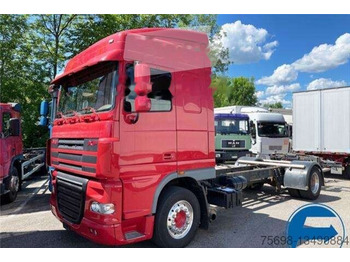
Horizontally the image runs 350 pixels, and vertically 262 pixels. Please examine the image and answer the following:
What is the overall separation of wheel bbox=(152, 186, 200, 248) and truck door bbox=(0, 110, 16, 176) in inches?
191

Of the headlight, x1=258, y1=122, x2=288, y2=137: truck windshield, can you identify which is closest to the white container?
x1=258, y1=122, x2=288, y2=137: truck windshield

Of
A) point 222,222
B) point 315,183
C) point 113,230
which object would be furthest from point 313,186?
point 113,230

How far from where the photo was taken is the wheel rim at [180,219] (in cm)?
426

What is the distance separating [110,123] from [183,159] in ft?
4.18

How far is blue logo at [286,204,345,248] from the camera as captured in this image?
474 centimetres

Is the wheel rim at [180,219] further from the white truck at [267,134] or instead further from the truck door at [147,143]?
the white truck at [267,134]

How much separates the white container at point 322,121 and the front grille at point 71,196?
9.39 m

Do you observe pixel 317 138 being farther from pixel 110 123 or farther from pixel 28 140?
pixel 28 140

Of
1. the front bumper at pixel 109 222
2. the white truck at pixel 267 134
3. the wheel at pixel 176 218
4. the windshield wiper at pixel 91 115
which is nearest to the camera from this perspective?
the front bumper at pixel 109 222

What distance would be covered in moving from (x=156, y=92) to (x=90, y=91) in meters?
0.94

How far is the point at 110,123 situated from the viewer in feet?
12.0

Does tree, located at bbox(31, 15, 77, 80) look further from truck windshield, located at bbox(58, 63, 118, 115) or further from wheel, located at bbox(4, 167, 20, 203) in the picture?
truck windshield, located at bbox(58, 63, 118, 115)

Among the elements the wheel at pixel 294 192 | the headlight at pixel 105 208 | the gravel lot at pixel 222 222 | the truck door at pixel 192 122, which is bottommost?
the gravel lot at pixel 222 222

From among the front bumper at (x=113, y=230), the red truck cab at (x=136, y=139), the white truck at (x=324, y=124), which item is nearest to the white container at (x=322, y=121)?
the white truck at (x=324, y=124)
